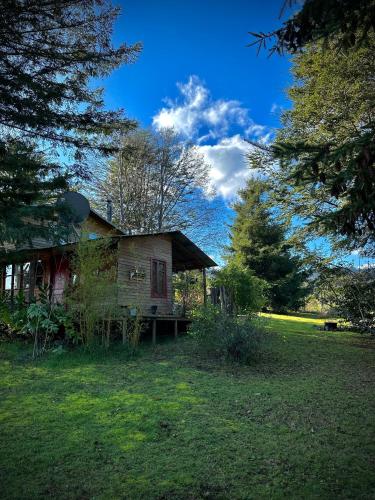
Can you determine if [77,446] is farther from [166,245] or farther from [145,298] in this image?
[166,245]

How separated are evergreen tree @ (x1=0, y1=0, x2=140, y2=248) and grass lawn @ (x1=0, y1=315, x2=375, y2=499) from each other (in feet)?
9.93

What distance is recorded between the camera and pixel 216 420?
520cm

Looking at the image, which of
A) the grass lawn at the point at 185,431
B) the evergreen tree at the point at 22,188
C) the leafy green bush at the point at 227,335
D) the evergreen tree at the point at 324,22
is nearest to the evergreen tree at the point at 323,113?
the leafy green bush at the point at 227,335

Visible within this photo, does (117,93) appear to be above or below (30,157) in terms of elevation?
above

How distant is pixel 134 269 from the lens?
48.1 feet

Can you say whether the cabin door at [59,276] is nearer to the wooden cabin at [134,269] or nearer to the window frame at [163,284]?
the wooden cabin at [134,269]

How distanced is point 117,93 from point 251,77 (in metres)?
3.84

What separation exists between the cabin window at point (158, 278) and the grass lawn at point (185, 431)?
693cm

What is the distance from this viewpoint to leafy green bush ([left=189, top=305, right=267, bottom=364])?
924 cm

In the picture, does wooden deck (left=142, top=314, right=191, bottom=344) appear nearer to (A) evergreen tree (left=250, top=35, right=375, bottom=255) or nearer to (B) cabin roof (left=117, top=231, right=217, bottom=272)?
(B) cabin roof (left=117, top=231, right=217, bottom=272)

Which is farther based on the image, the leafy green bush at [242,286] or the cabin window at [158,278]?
the cabin window at [158,278]

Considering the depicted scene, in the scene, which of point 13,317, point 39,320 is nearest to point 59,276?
point 13,317

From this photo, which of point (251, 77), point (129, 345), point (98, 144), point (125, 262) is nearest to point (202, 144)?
point (125, 262)

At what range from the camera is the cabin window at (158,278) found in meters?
15.8
